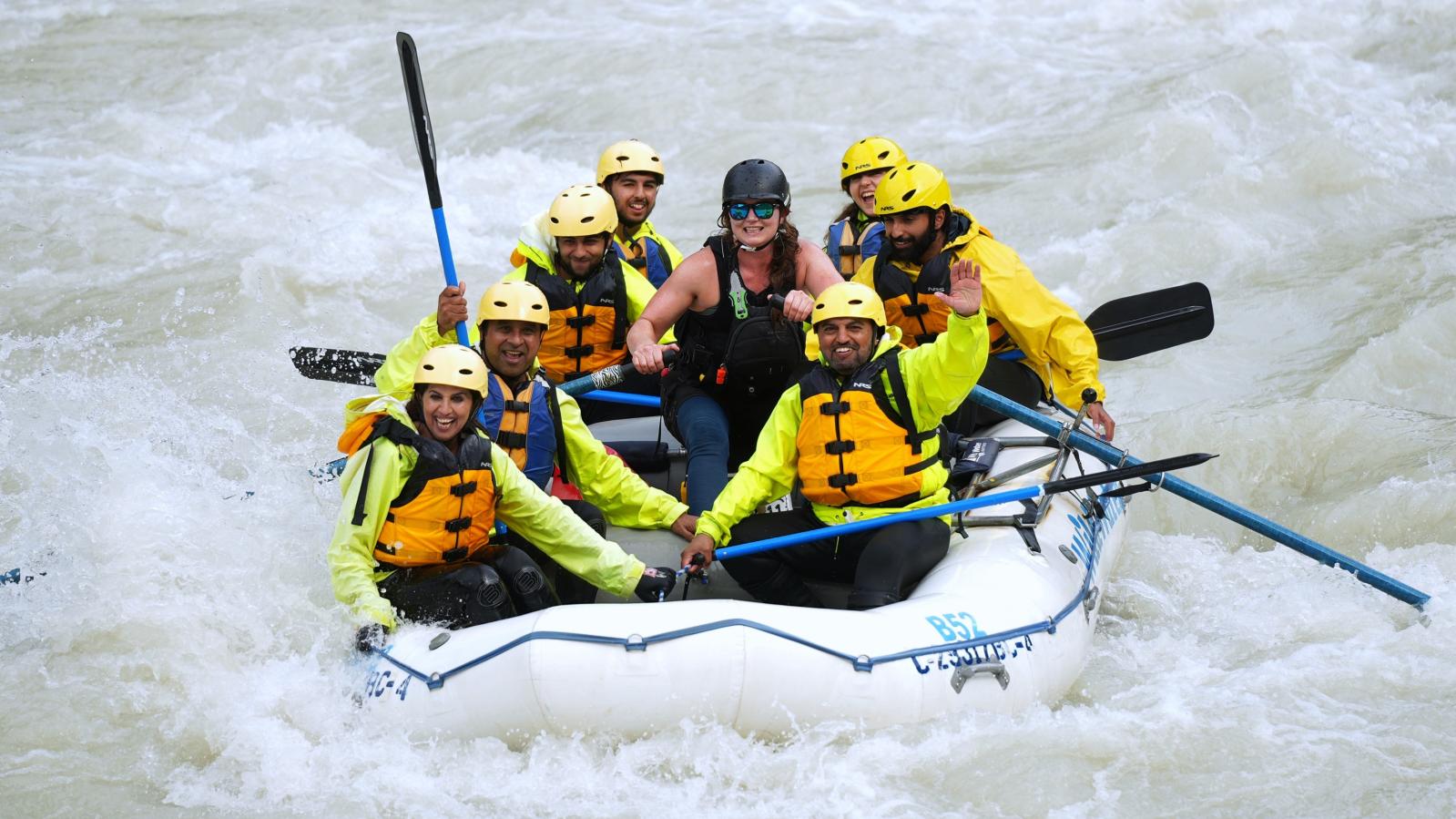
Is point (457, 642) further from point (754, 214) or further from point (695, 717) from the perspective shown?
point (754, 214)

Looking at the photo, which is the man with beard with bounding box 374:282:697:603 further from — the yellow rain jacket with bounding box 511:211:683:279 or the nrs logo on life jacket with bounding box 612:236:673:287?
the nrs logo on life jacket with bounding box 612:236:673:287

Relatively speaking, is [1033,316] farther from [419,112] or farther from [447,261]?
[419,112]

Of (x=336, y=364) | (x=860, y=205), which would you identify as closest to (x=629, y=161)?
(x=860, y=205)

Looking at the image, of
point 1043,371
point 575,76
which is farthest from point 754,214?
point 575,76

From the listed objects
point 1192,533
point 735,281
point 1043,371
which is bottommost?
point 1192,533

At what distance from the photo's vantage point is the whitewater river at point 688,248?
4.31 meters

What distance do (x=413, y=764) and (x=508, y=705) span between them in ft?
1.08

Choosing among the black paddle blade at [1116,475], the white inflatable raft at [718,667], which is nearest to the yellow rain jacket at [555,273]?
the black paddle blade at [1116,475]

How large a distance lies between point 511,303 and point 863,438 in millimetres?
1119

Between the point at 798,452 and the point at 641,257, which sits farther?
the point at 641,257

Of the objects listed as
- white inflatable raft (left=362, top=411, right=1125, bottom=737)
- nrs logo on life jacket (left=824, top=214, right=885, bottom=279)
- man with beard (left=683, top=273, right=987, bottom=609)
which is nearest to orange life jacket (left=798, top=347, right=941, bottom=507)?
man with beard (left=683, top=273, right=987, bottom=609)

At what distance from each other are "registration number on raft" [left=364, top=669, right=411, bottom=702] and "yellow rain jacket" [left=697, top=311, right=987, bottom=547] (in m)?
0.99

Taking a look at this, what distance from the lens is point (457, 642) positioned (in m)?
4.24

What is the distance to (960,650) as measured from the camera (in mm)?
4336
